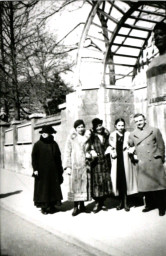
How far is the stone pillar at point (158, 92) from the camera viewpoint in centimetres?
554

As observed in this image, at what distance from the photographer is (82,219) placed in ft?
17.3

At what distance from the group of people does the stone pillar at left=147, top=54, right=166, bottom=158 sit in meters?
0.28

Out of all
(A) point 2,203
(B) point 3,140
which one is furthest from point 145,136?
(B) point 3,140

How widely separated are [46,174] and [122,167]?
1.44m

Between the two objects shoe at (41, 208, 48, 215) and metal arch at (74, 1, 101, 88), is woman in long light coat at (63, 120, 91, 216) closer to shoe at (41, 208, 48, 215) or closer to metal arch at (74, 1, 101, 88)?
shoe at (41, 208, 48, 215)

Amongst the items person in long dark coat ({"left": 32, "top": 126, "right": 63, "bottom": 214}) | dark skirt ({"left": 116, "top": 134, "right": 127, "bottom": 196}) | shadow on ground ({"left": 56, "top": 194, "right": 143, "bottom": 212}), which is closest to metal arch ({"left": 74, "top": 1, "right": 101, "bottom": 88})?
person in long dark coat ({"left": 32, "top": 126, "right": 63, "bottom": 214})

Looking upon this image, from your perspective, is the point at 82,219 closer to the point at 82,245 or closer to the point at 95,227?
the point at 95,227

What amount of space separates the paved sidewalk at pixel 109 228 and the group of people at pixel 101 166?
268 mm

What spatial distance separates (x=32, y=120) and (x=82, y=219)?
6838 millimetres

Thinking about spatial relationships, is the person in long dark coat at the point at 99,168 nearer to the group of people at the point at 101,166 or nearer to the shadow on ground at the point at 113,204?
the group of people at the point at 101,166

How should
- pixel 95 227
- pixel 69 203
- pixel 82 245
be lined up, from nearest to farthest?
pixel 82 245, pixel 95 227, pixel 69 203

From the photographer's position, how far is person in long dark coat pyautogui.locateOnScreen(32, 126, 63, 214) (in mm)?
5910

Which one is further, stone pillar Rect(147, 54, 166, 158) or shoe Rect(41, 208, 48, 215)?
shoe Rect(41, 208, 48, 215)

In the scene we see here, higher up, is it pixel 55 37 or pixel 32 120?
pixel 55 37
